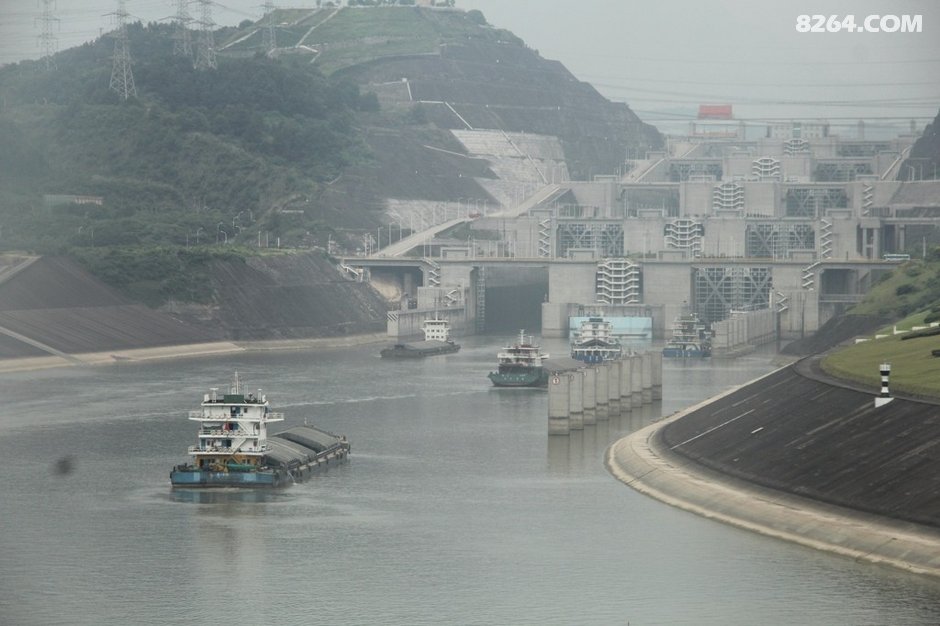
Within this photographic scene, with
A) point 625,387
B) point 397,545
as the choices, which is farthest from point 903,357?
point 397,545

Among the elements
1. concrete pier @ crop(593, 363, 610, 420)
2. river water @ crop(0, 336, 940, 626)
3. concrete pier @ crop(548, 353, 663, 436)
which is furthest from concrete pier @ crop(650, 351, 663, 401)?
river water @ crop(0, 336, 940, 626)

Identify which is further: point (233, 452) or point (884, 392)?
point (233, 452)

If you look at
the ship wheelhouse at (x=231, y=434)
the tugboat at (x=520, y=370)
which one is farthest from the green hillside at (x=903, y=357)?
the ship wheelhouse at (x=231, y=434)

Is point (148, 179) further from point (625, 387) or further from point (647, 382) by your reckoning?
point (625, 387)

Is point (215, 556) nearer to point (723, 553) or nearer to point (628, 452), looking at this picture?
point (723, 553)

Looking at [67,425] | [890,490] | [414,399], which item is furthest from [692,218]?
[890,490]

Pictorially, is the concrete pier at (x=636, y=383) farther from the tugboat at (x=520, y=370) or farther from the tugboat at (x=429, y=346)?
the tugboat at (x=429, y=346)
